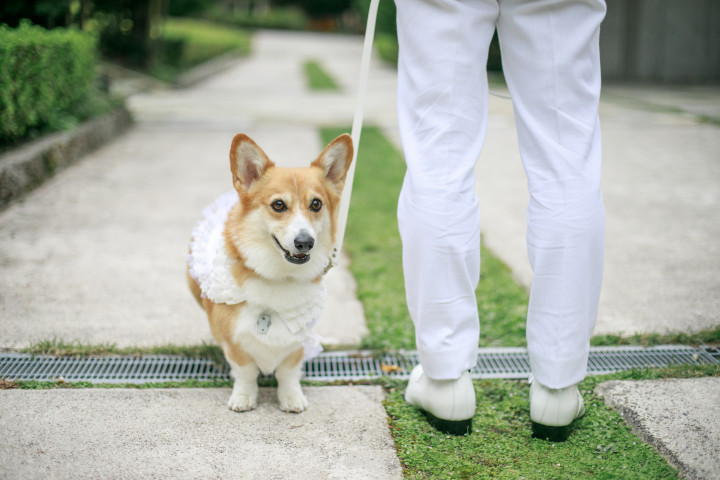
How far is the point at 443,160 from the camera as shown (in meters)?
1.87

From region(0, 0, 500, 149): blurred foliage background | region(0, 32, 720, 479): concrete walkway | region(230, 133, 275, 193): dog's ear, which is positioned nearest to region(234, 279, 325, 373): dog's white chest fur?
region(0, 32, 720, 479): concrete walkway

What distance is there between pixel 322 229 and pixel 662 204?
3.40 meters

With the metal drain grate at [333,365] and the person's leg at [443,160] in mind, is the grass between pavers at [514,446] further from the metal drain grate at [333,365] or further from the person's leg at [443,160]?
the person's leg at [443,160]

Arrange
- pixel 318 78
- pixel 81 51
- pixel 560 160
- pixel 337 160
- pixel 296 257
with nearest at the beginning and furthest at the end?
1. pixel 560 160
2. pixel 296 257
3. pixel 337 160
4. pixel 81 51
5. pixel 318 78

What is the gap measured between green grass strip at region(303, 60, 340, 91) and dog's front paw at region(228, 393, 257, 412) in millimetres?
10771

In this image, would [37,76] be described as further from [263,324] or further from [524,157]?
[524,157]

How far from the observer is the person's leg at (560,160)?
1782mm

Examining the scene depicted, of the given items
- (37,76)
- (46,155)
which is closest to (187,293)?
(46,155)

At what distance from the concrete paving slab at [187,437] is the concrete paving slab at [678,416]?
2.57 ft

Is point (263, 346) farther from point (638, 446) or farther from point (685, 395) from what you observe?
point (685, 395)

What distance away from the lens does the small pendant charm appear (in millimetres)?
2133

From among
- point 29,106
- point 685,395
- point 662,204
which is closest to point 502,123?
point 662,204

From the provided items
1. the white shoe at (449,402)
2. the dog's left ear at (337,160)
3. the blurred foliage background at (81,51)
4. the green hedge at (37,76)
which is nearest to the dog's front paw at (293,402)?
the white shoe at (449,402)

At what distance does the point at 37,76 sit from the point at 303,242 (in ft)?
13.4
